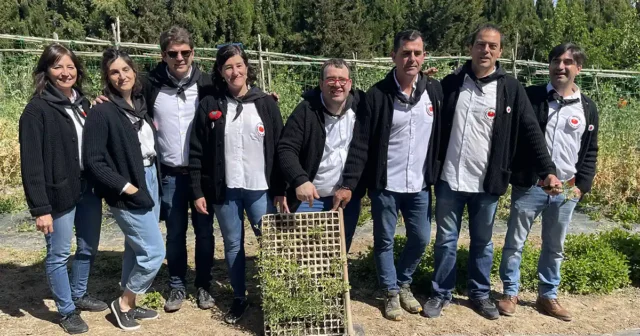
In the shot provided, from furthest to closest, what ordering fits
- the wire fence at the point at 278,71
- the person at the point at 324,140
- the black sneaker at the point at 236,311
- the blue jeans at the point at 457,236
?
1. the wire fence at the point at 278,71
2. the black sneaker at the point at 236,311
3. the blue jeans at the point at 457,236
4. the person at the point at 324,140

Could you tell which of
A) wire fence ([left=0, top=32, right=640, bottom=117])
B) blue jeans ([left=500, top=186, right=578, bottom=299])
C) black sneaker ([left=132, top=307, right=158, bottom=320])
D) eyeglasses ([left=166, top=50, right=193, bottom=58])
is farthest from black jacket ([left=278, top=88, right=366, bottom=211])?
wire fence ([left=0, top=32, right=640, bottom=117])

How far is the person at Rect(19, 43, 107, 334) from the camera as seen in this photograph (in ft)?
11.1

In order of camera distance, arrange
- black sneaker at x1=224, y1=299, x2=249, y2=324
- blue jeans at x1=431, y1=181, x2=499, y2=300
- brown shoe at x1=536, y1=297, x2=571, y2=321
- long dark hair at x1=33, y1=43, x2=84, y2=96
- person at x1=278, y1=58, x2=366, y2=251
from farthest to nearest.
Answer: brown shoe at x1=536, y1=297, x2=571, y2=321, black sneaker at x1=224, y1=299, x2=249, y2=324, blue jeans at x1=431, y1=181, x2=499, y2=300, person at x1=278, y1=58, x2=366, y2=251, long dark hair at x1=33, y1=43, x2=84, y2=96

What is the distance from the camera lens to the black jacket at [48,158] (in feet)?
11.0

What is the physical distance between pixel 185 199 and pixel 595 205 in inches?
200

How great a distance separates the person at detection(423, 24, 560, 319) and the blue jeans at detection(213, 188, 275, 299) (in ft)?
4.03

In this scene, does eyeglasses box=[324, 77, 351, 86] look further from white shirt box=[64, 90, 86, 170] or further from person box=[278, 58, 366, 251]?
white shirt box=[64, 90, 86, 170]

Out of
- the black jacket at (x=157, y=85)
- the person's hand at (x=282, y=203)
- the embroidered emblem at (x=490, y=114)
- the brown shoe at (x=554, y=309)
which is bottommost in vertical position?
the brown shoe at (x=554, y=309)

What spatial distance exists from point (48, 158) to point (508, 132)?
2.87m

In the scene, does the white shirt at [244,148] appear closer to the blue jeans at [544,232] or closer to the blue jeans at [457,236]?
the blue jeans at [457,236]

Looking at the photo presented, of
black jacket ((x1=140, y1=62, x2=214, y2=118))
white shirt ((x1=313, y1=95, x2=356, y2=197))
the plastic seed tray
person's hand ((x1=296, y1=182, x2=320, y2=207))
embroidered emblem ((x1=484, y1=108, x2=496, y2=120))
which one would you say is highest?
black jacket ((x1=140, y1=62, x2=214, y2=118))

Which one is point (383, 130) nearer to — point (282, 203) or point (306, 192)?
point (306, 192)

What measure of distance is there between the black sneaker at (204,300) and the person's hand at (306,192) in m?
1.14

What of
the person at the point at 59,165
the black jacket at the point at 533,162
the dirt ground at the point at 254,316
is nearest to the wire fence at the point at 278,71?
the dirt ground at the point at 254,316
